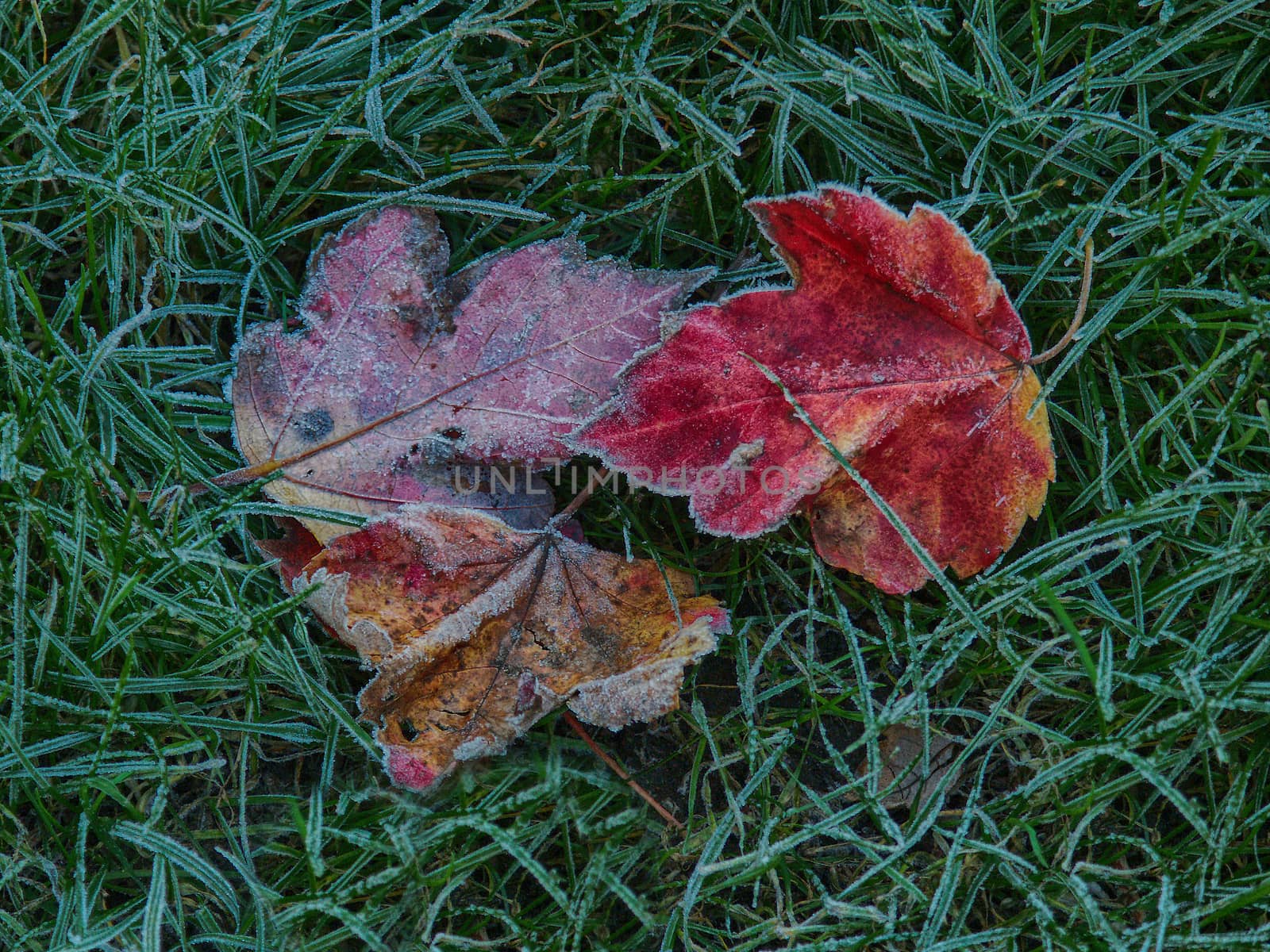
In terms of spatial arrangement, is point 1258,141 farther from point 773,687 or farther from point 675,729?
point 675,729

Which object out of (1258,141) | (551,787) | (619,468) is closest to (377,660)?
(551,787)

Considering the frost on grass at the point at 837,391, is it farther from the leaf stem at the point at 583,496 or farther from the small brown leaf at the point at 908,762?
the small brown leaf at the point at 908,762

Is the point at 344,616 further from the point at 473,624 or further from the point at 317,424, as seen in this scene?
the point at 317,424

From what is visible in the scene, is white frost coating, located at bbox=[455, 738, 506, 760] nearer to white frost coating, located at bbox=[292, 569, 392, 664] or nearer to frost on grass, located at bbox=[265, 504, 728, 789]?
frost on grass, located at bbox=[265, 504, 728, 789]

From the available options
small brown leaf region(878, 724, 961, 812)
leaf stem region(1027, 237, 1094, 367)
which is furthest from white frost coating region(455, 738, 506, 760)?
leaf stem region(1027, 237, 1094, 367)

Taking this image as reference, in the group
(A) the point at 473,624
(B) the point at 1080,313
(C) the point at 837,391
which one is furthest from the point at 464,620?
(B) the point at 1080,313
